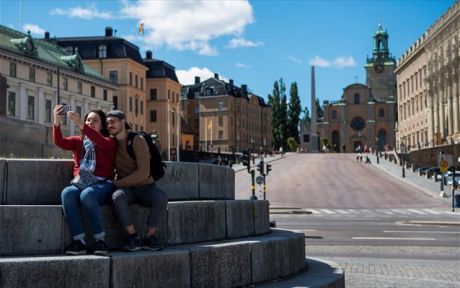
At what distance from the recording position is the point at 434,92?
85.4m

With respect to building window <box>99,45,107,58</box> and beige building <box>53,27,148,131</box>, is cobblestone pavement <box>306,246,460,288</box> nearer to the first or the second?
beige building <box>53,27,148,131</box>

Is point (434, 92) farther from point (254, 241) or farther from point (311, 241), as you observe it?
point (254, 241)

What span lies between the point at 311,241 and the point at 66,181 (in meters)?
11.5

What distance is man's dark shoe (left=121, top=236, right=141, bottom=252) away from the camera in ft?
21.1

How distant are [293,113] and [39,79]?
7892 cm

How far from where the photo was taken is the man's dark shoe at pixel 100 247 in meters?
6.18

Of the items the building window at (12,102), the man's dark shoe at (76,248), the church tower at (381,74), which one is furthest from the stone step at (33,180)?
the church tower at (381,74)

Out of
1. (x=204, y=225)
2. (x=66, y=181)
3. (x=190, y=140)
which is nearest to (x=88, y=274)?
(x=66, y=181)

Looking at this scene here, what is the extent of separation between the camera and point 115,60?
260 ft

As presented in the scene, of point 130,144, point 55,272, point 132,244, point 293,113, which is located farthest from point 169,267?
point 293,113

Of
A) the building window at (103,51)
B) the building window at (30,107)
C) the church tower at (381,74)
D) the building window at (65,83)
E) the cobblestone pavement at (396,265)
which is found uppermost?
the church tower at (381,74)

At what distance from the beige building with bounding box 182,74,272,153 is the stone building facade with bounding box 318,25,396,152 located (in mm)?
21724

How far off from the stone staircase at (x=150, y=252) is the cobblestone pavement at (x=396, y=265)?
2276 mm

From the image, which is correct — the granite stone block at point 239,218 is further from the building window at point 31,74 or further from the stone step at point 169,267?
the building window at point 31,74
